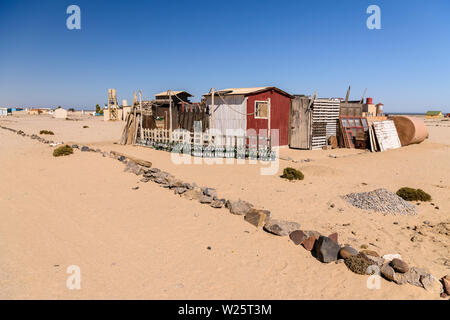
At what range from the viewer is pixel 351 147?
1842 centimetres

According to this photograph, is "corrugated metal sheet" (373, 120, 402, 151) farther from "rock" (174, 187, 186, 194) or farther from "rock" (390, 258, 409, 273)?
"rock" (390, 258, 409, 273)

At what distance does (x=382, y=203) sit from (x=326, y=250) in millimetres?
3621

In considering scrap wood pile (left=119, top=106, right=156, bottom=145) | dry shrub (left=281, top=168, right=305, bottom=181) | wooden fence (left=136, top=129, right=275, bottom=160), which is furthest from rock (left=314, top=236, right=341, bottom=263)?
scrap wood pile (left=119, top=106, right=156, bottom=145)

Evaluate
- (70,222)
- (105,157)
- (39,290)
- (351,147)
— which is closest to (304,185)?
(70,222)

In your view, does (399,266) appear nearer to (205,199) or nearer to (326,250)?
(326,250)

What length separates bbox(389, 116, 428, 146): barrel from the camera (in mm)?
18219

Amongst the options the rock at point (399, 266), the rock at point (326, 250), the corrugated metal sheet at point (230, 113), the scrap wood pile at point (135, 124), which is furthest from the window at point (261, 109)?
the rock at point (399, 266)

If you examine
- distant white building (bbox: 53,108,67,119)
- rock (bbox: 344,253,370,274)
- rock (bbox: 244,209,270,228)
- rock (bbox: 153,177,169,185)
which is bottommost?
rock (bbox: 344,253,370,274)

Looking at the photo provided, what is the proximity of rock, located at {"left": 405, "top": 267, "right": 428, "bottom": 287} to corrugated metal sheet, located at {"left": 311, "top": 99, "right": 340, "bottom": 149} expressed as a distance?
14.0 meters

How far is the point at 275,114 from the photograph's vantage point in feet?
59.4

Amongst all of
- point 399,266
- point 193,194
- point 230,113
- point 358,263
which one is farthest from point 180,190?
point 230,113

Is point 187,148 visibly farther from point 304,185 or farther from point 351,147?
point 351,147

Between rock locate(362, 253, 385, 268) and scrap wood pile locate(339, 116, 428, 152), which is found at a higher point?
scrap wood pile locate(339, 116, 428, 152)
